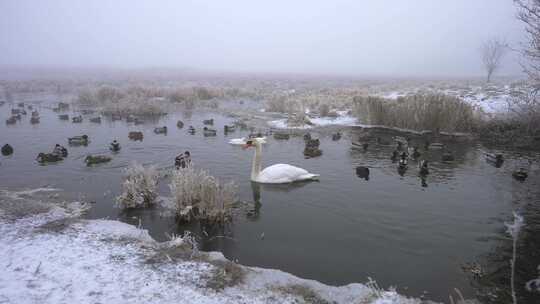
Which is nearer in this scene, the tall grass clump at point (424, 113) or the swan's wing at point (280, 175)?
the swan's wing at point (280, 175)

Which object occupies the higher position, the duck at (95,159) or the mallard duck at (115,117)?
the mallard duck at (115,117)

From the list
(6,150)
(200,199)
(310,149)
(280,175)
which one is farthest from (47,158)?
(310,149)

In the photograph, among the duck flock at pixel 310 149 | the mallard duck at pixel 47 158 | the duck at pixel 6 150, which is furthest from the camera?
the duck at pixel 6 150

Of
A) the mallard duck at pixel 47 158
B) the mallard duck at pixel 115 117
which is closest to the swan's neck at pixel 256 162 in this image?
the mallard duck at pixel 47 158

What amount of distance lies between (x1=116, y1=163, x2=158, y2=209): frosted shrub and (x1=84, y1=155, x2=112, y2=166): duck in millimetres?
4295

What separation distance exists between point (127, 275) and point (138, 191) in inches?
154

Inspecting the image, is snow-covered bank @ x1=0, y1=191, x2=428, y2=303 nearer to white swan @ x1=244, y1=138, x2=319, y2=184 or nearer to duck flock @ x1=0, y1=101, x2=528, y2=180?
white swan @ x1=244, y1=138, x2=319, y2=184

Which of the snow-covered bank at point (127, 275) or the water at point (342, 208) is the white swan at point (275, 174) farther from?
the snow-covered bank at point (127, 275)

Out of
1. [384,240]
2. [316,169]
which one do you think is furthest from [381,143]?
[384,240]

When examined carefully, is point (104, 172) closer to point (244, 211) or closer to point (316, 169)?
point (244, 211)

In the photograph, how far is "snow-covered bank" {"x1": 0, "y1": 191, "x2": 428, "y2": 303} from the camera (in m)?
5.39

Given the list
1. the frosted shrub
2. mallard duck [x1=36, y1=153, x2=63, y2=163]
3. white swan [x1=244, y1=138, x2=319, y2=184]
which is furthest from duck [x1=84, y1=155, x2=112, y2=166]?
white swan [x1=244, y1=138, x2=319, y2=184]

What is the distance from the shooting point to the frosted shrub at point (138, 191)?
A: 30.5 feet

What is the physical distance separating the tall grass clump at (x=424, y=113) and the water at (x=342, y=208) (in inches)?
124
